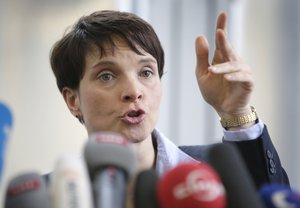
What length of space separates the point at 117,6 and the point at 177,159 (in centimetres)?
112

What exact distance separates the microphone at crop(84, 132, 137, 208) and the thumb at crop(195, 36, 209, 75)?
594 mm

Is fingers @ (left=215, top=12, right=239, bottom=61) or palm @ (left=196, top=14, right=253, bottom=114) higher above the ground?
fingers @ (left=215, top=12, right=239, bottom=61)

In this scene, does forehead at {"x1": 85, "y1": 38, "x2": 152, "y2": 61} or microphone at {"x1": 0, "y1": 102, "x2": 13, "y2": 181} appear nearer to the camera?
microphone at {"x1": 0, "y1": 102, "x2": 13, "y2": 181}

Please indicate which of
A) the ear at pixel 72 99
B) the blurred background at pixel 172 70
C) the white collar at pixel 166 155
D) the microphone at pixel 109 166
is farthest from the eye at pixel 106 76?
the blurred background at pixel 172 70

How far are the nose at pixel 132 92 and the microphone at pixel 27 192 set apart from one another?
1.79ft

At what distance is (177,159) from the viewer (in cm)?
110

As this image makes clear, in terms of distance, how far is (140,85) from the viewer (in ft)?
3.07

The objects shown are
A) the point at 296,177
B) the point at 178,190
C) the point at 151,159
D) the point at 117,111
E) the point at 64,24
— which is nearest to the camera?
the point at 178,190

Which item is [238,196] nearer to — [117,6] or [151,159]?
[151,159]

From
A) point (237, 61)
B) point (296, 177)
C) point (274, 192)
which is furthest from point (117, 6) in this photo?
point (274, 192)

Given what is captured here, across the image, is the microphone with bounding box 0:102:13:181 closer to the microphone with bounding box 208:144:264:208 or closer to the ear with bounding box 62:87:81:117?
the microphone with bounding box 208:144:264:208

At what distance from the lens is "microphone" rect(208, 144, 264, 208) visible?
0.38 meters

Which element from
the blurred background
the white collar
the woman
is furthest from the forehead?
the blurred background

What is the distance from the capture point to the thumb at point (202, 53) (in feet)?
3.15
